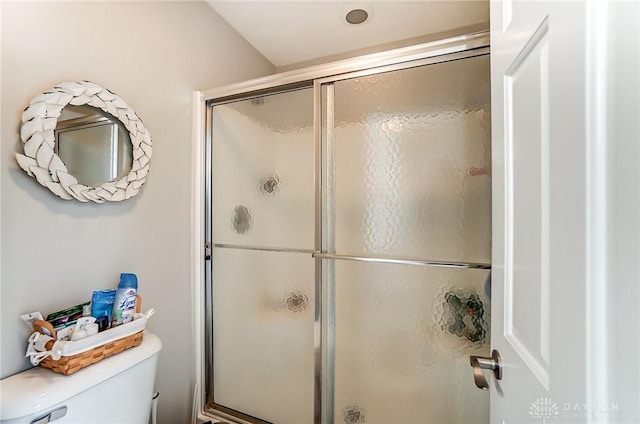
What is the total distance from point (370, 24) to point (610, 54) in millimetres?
1586

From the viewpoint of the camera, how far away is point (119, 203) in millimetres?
1062

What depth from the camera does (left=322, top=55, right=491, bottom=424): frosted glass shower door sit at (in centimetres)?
102

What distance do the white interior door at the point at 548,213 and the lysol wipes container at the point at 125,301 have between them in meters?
1.09

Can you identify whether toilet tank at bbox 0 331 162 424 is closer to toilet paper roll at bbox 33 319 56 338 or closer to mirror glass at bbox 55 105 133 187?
toilet paper roll at bbox 33 319 56 338

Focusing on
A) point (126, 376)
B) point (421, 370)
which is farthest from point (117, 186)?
point (421, 370)

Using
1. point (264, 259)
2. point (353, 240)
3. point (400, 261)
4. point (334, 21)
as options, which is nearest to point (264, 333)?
point (264, 259)

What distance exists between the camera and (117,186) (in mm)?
1013

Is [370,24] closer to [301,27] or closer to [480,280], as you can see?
[301,27]

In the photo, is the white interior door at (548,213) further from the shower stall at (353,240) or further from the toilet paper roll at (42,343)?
the toilet paper roll at (42,343)

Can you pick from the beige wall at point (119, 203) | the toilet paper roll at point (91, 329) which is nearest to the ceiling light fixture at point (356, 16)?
the beige wall at point (119, 203)

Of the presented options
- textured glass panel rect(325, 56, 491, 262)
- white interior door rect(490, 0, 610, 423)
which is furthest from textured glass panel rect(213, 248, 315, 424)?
white interior door rect(490, 0, 610, 423)

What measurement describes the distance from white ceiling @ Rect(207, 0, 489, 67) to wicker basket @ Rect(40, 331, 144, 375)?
159 centimetres

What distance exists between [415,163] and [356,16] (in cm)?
99

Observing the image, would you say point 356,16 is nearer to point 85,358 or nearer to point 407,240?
point 407,240
